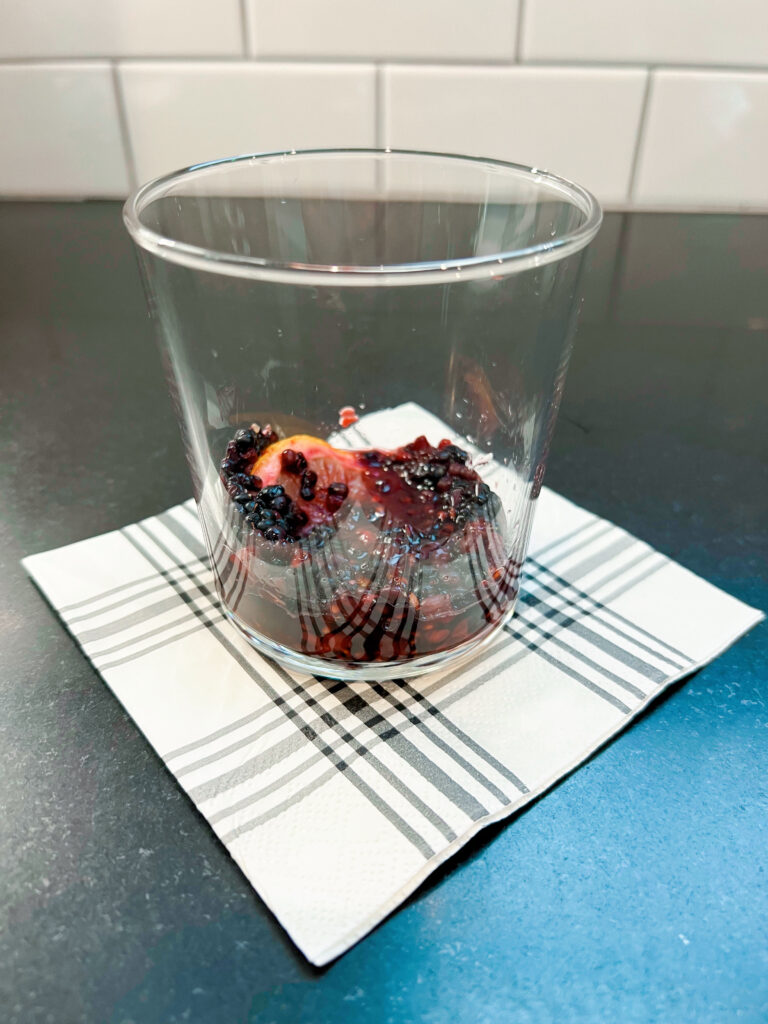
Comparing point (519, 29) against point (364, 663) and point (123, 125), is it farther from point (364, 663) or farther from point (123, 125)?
point (364, 663)

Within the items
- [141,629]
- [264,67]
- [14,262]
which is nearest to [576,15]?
[264,67]

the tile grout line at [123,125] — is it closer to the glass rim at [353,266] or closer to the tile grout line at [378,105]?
the tile grout line at [378,105]

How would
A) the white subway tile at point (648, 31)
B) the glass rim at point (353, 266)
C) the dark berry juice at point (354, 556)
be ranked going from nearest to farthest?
the glass rim at point (353, 266) → the dark berry juice at point (354, 556) → the white subway tile at point (648, 31)

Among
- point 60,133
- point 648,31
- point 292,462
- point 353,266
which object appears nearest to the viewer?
point 353,266

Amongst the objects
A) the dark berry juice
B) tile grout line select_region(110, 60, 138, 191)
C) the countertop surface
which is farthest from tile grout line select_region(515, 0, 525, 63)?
the dark berry juice

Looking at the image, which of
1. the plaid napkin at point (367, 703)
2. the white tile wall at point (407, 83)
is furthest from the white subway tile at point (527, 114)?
the plaid napkin at point (367, 703)

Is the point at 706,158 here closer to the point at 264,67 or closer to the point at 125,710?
the point at 264,67

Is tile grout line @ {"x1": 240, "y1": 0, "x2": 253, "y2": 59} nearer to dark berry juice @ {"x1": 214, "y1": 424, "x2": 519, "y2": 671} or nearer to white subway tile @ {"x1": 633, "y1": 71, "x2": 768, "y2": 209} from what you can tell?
white subway tile @ {"x1": 633, "y1": 71, "x2": 768, "y2": 209}

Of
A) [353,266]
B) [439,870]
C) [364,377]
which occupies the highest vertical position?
[353,266]

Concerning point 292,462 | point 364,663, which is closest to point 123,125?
point 292,462
